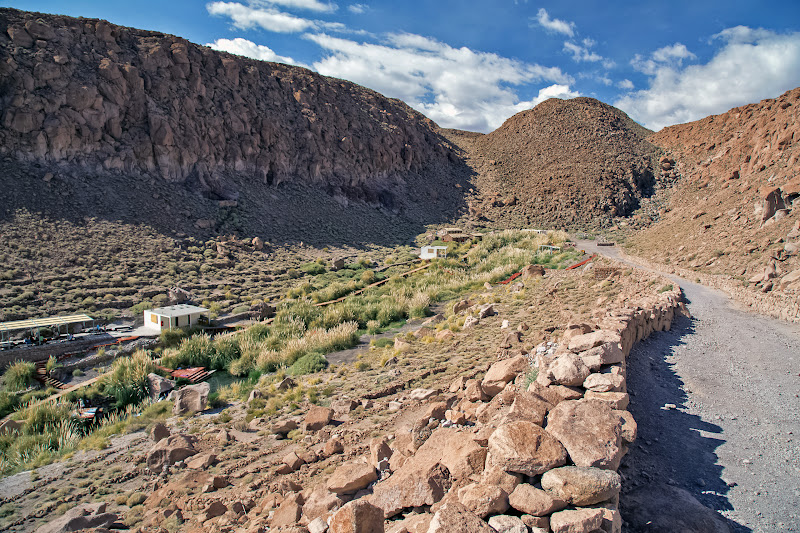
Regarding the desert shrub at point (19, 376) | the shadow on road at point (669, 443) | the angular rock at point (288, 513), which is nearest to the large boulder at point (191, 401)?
the angular rock at point (288, 513)

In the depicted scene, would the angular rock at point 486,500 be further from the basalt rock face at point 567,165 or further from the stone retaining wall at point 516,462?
the basalt rock face at point 567,165

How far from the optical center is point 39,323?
55.5ft

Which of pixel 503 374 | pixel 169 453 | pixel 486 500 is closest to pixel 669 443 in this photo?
pixel 503 374

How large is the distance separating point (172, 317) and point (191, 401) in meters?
8.77

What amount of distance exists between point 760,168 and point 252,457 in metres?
37.2

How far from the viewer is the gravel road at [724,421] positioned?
12.1ft

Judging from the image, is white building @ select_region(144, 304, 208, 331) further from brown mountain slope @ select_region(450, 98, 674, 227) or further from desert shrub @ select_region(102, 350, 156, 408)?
brown mountain slope @ select_region(450, 98, 674, 227)

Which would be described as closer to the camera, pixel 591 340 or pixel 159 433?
pixel 591 340

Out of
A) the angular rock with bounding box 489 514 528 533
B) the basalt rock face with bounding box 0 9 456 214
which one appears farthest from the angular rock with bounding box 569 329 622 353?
the basalt rock face with bounding box 0 9 456 214

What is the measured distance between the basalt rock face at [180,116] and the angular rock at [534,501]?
36.0 meters

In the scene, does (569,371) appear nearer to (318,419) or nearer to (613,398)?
(613,398)

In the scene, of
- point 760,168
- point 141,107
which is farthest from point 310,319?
point 760,168

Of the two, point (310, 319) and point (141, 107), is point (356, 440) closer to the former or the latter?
point (310, 319)

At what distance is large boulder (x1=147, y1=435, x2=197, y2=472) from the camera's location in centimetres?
708
